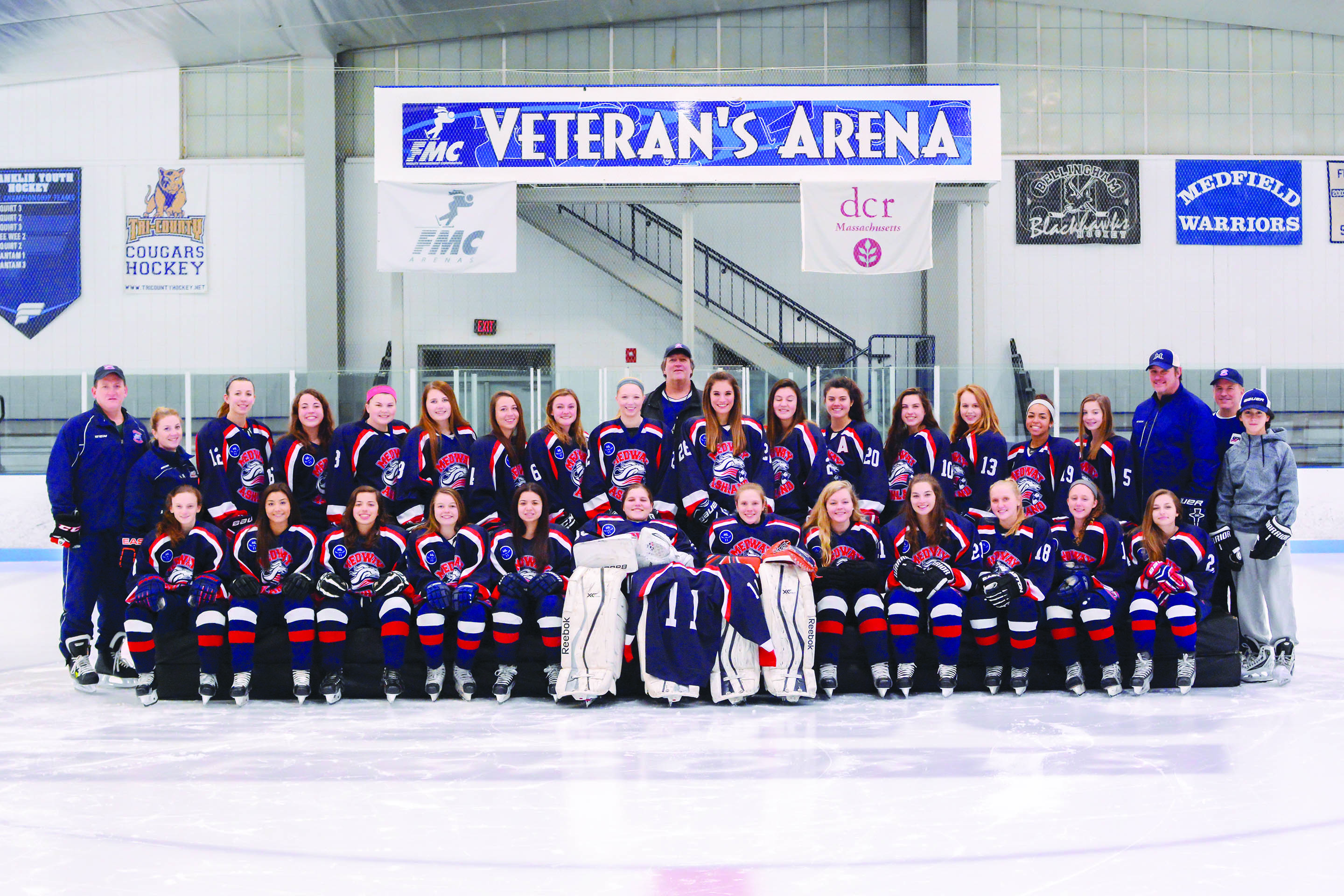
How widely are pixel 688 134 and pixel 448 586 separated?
20.4ft

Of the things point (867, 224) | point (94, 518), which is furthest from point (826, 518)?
point (867, 224)

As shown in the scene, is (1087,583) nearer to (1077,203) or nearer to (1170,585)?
(1170,585)

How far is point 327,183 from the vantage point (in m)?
12.7

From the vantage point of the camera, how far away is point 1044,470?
209 inches

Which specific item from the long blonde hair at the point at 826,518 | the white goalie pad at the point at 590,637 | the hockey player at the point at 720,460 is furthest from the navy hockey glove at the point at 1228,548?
the white goalie pad at the point at 590,637

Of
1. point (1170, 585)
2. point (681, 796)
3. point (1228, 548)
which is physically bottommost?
point (681, 796)

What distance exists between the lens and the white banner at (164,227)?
12.8m

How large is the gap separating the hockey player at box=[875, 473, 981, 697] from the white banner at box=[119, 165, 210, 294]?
10186 mm

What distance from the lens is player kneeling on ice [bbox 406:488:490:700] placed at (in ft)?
15.5

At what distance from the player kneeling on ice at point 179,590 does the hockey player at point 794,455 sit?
236cm

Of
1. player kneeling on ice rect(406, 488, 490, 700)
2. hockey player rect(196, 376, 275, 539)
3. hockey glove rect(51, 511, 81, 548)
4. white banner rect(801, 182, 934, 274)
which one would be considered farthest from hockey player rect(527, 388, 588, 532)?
white banner rect(801, 182, 934, 274)

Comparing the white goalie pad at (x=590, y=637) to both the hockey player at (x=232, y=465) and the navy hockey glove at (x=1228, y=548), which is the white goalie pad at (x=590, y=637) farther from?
the navy hockey glove at (x=1228, y=548)

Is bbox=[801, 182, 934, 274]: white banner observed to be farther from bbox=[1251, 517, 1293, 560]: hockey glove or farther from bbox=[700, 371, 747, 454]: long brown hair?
bbox=[1251, 517, 1293, 560]: hockey glove

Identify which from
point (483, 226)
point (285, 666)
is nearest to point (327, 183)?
point (483, 226)
